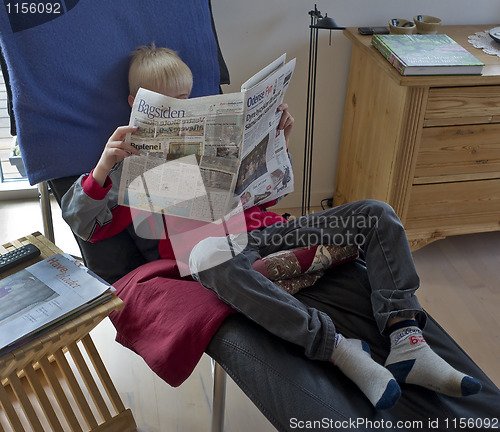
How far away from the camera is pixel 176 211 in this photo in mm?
1240

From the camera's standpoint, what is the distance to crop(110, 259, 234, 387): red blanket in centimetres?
107

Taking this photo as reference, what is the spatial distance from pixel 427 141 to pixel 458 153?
122mm

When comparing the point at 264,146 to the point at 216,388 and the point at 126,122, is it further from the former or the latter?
the point at 216,388

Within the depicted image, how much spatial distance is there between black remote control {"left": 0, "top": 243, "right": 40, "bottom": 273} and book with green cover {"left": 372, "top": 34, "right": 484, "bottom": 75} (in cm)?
105

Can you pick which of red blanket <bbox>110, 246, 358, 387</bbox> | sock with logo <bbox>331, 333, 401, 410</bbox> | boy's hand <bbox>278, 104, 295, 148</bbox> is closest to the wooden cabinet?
boy's hand <bbox>278, 104, 295, 148</bbox>

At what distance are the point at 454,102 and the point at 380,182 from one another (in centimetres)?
34

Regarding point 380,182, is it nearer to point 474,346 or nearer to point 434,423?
point 474,346

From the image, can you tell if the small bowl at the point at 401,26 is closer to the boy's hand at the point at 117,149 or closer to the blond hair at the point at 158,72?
the blond hair at the point at 158,72

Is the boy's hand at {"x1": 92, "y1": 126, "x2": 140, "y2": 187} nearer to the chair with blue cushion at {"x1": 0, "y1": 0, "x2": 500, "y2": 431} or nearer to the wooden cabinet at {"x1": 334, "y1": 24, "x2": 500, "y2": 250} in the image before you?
the chair with blue cushion at {"x1": 0, "y1": 0, "x2": 500, "y2": 431}

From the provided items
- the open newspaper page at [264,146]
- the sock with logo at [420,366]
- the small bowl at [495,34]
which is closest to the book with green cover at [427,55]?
the small bowl at [495,34]

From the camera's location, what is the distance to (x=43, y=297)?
3.46 ft

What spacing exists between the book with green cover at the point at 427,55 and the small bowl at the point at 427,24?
1.4 inches

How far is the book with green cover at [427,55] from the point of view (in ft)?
5.12

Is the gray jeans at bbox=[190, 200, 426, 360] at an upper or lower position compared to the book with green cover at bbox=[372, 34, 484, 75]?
lower
